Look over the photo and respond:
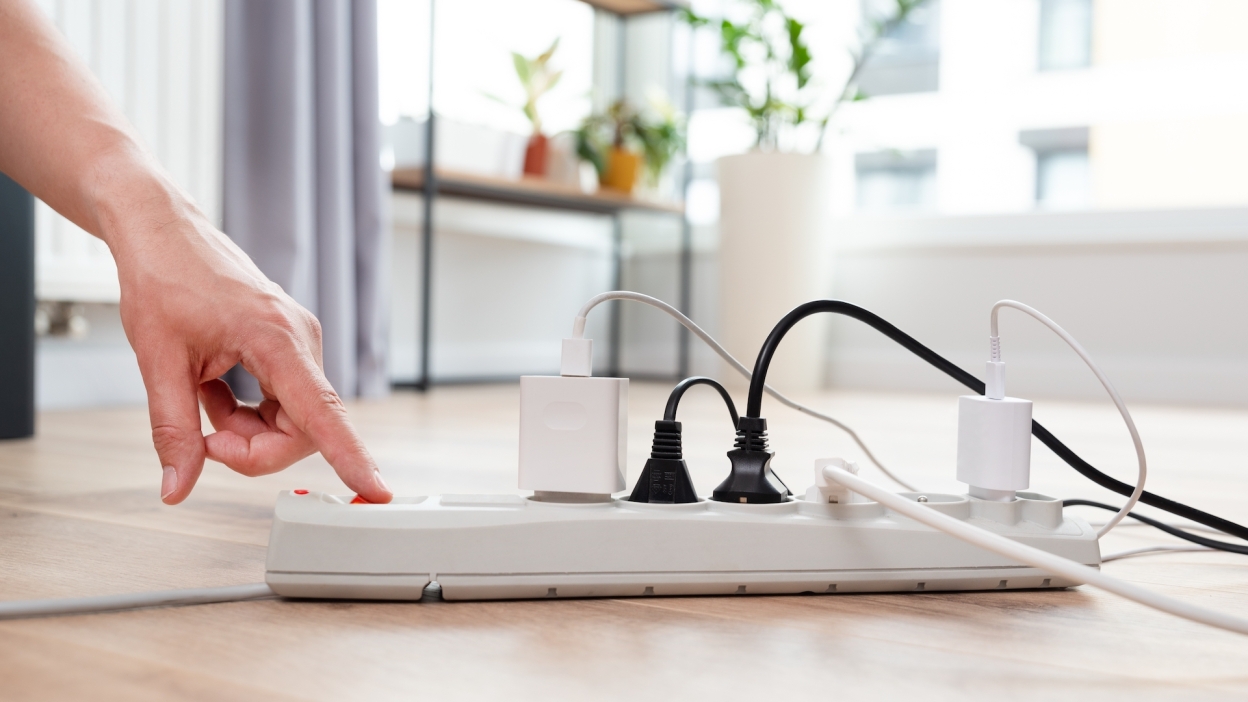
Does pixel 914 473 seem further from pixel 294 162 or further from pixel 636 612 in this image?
pixel 294 162

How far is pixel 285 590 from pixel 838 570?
12.0 inches

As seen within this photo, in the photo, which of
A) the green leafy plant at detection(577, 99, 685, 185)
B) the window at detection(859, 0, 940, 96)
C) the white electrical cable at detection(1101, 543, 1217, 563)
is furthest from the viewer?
the window at detection(859, 0, 940, 96)

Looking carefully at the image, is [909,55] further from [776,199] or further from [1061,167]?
[776,199]

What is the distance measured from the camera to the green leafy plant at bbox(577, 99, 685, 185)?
3.12m

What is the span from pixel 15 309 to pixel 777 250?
209cm

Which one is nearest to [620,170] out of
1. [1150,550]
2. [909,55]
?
[909,55]

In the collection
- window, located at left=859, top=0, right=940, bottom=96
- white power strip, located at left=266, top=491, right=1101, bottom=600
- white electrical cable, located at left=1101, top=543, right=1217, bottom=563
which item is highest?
window, located at left=859, top=0, right=940, bottom=96

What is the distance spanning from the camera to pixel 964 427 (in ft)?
1.94

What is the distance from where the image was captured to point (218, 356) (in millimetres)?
595

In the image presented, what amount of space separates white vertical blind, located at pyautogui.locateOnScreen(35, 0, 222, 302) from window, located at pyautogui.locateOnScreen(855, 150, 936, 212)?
2176 millimetres

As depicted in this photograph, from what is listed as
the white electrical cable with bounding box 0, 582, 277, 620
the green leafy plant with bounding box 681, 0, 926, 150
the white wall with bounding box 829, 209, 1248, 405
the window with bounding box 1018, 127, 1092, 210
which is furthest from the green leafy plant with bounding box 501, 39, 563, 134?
the white electrical cable with bounding box 0, 582, 277, 620

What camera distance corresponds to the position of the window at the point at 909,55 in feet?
11.2

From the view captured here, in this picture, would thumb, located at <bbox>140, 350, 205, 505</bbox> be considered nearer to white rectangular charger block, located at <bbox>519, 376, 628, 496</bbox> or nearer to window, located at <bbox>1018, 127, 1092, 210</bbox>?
white rectangular charger block, located at <bbox>519, 376, 628, 496</bbox>

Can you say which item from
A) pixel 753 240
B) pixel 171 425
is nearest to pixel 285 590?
pixel 171 425
